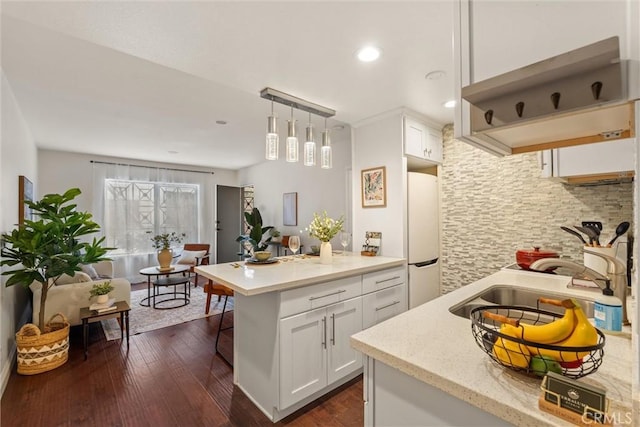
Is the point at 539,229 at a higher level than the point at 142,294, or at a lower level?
higher

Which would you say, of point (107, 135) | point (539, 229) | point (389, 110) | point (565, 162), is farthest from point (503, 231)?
point (107, 135)

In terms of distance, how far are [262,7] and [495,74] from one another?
1208mm

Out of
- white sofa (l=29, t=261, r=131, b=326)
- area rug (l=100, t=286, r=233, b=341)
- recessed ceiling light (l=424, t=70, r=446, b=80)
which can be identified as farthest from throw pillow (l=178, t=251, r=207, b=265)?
recessed ceiling light (l=424, t=70, r=446, b=80)

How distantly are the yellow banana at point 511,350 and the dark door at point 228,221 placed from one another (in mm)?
6875

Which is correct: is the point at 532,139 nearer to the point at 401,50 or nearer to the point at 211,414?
the point at 401,50

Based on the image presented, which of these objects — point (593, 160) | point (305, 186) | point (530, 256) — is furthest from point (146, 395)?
point (305, 186)

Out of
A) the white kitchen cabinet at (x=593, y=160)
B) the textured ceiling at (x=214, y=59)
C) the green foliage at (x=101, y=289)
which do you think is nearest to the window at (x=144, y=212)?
the textured ceiling at (x=214, y=59)

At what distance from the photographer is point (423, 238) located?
294 cm

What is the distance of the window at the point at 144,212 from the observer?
5.46 meters

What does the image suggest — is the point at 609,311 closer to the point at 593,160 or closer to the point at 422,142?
the point at 593,160

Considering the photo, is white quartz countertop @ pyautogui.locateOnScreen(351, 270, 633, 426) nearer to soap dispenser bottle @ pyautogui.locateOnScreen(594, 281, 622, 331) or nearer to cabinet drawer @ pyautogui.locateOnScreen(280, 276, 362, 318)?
soap dispenser bottle @ pyautogui.locateOnScreen(594, 281, 622, 331)

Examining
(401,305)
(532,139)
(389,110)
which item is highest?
(389,110)

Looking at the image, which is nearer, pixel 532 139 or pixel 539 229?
pixel 532 139

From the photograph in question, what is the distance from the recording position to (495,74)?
0.71 meters
